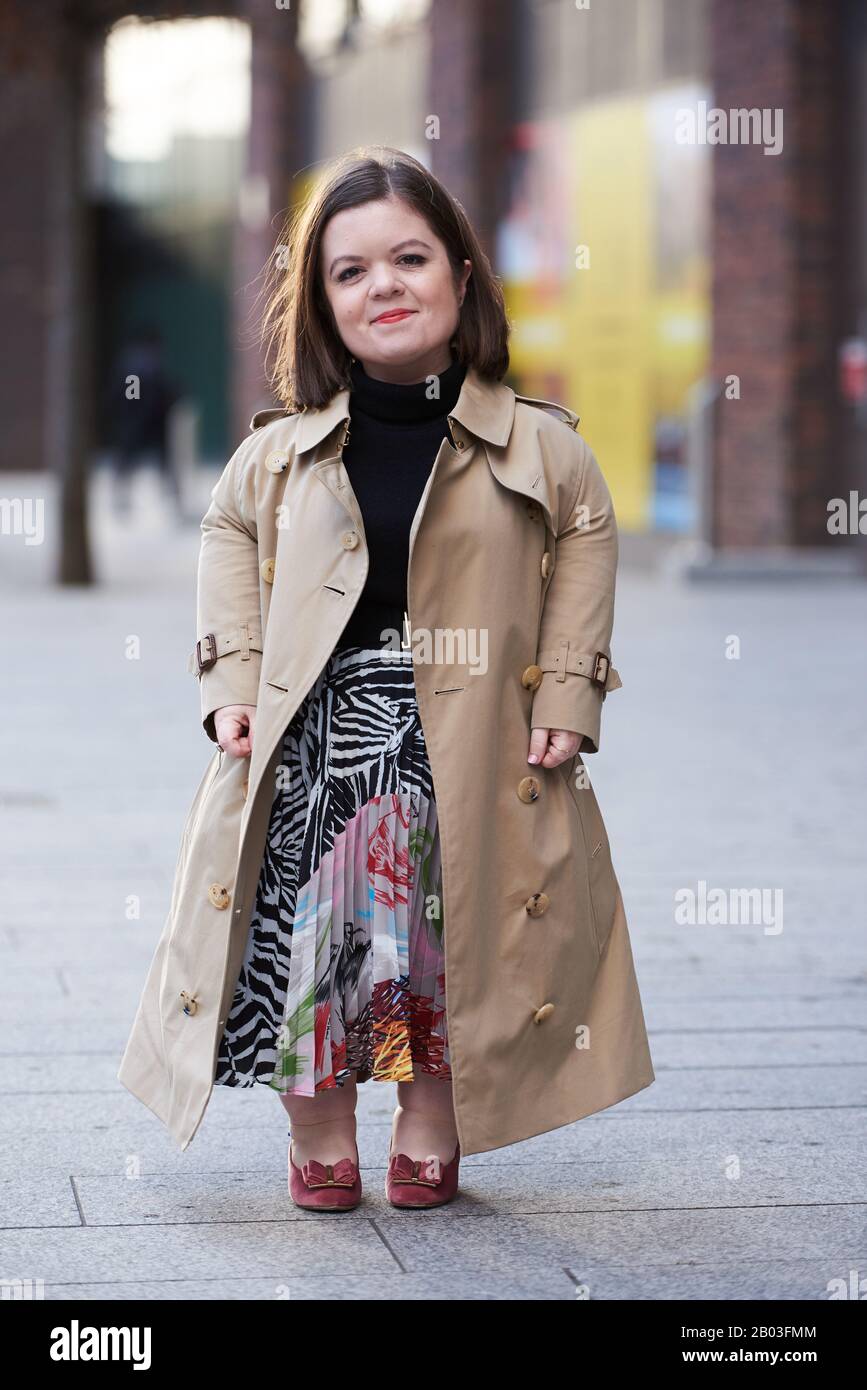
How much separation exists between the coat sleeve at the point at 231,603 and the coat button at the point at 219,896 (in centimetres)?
26

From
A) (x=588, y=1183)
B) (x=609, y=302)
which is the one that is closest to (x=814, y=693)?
(x=588, y=1183)

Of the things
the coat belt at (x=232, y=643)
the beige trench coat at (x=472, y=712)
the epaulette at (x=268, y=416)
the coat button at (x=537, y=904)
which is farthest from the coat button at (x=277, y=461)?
the coat button at (x=537, y=904)

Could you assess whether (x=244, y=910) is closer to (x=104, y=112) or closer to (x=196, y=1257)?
(x=196, y=1257)

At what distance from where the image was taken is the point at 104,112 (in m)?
16.8

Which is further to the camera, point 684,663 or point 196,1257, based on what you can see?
point 684,663

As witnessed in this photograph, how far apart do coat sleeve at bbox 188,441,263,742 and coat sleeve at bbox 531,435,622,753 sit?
477mm

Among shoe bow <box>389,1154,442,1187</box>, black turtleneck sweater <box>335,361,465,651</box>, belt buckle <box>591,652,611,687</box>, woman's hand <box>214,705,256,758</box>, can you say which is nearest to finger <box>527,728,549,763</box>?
belt buckle <box>591,652,611,687</box>

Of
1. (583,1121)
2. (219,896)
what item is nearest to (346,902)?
(219,896)

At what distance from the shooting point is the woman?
3.51 metres

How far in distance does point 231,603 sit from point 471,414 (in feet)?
1.65

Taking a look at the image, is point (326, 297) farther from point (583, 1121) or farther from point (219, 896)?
point (583, 1121)

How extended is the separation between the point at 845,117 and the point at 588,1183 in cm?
1324

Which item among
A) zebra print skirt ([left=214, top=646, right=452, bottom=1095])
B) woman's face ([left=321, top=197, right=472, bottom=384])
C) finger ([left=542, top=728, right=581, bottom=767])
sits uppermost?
woman's face ([left=321, top=197, right=472, bottom=384])

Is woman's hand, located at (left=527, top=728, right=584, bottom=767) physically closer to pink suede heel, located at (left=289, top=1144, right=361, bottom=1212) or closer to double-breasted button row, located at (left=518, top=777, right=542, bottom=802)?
double-breasted button row, located at (left=518, top=777, right=542, bottom=802)
